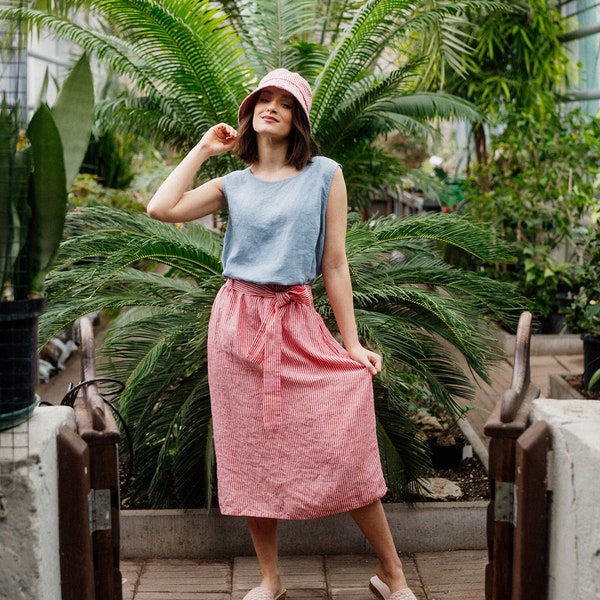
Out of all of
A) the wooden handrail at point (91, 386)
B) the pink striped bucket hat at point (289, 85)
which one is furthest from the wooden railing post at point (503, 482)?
the pink striped bucket hat at point (289, 85)

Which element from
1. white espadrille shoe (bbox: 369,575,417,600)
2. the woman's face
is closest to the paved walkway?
white espadrille shoe (bbox: 369,575,417,600)

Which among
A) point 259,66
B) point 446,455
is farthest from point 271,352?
point 259,66

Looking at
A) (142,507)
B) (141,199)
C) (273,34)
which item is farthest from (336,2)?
(142,507)

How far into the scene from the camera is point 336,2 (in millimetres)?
6570

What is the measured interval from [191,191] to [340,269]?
52 centimetres

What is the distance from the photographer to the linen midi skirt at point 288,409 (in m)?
2.85

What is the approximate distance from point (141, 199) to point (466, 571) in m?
6.60

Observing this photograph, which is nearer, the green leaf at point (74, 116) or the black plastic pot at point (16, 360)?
the black plastic pot at point (16, 360)

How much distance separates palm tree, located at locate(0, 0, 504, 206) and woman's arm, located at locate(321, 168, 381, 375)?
1.72m

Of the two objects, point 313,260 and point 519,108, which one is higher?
point 519,108

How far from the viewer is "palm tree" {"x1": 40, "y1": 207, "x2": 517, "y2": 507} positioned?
12.0 feet

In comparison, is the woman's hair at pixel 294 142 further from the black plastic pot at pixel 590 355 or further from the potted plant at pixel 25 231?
the black plastic pot at pixel 590 355

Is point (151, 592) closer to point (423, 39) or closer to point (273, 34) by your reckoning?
point (273, 34)

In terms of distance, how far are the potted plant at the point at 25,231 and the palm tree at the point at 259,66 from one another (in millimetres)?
2310
